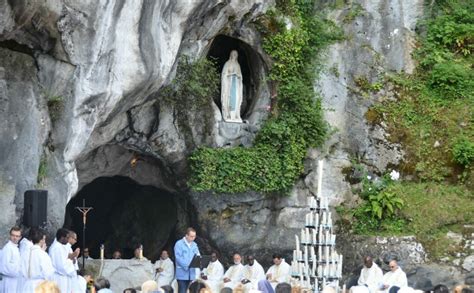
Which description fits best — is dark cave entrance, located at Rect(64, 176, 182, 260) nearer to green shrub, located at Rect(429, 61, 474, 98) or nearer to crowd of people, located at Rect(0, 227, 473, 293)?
crowd of people, located at Rect(0, 227, 473, 293)

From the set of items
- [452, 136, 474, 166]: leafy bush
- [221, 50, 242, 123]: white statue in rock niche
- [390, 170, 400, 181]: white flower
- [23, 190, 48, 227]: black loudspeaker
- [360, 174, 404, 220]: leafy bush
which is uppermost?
[221, 50, 242, 123]: white statue in rock niche

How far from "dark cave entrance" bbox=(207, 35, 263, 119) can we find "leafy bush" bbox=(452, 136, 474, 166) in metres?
5.00

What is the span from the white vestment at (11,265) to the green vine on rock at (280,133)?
8.26m

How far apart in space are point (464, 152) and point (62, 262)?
11548mm

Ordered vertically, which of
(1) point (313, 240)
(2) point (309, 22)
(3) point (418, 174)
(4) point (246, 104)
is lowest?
(1) point (313, 240)

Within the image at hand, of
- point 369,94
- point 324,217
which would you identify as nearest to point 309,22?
point 369,94

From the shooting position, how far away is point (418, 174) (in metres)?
26.9

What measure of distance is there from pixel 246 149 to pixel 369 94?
3507 mm

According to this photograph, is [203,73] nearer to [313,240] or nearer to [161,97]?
[161,97]

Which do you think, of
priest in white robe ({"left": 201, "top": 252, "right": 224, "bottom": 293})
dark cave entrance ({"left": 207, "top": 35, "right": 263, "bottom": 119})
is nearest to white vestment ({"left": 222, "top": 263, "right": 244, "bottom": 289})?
priest in white robe ({"left": 201, "top": 252, "right": 224, "bottom": 293})

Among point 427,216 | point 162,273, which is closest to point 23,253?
point 162,273

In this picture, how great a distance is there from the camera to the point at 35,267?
689 inches

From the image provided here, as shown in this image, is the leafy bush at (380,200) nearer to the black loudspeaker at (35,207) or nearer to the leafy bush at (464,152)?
the leafy bush at (464,152)

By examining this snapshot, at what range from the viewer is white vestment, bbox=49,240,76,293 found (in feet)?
60.2
